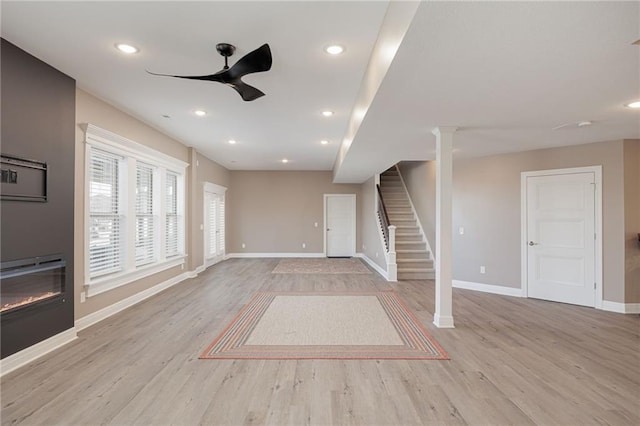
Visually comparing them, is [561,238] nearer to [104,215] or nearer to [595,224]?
[595,224]

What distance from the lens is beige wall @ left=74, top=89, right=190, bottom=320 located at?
3.44 m

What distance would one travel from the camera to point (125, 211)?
14.4ft

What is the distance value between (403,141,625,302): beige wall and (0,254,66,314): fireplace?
5.93 m

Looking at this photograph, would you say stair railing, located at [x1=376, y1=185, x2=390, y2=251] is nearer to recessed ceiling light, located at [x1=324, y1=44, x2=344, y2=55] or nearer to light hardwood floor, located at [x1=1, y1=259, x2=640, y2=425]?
light hardwood floor, located at [x1=1, y1=259, x2=640, y2=425]

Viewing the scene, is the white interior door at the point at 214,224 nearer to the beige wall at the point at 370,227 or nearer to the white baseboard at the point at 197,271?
the white baseboard at the point at 197,271

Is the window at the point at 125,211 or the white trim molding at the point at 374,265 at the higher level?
the window at the point at 125,211

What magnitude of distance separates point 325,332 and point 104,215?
3.21 meters

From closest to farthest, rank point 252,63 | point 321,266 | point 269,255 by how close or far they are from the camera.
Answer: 1. point 252,63
2. point 321,266
3. point 269,255

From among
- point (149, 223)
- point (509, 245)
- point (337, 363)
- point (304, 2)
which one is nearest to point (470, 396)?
point (337, 363)

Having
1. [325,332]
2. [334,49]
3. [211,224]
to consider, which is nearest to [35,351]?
[325,332]

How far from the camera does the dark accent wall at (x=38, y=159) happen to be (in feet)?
8.50

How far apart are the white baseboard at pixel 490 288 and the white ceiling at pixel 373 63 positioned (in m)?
2.55

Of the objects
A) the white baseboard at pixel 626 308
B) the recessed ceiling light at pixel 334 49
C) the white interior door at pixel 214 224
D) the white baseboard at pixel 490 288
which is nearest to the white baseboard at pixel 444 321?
the white baseboard at pixel 490 288

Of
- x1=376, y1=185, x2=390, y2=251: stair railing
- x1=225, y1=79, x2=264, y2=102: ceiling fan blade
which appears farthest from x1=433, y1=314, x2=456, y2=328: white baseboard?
x1=225, y1=79, x2=264, y2=102: ceiling fan blade
